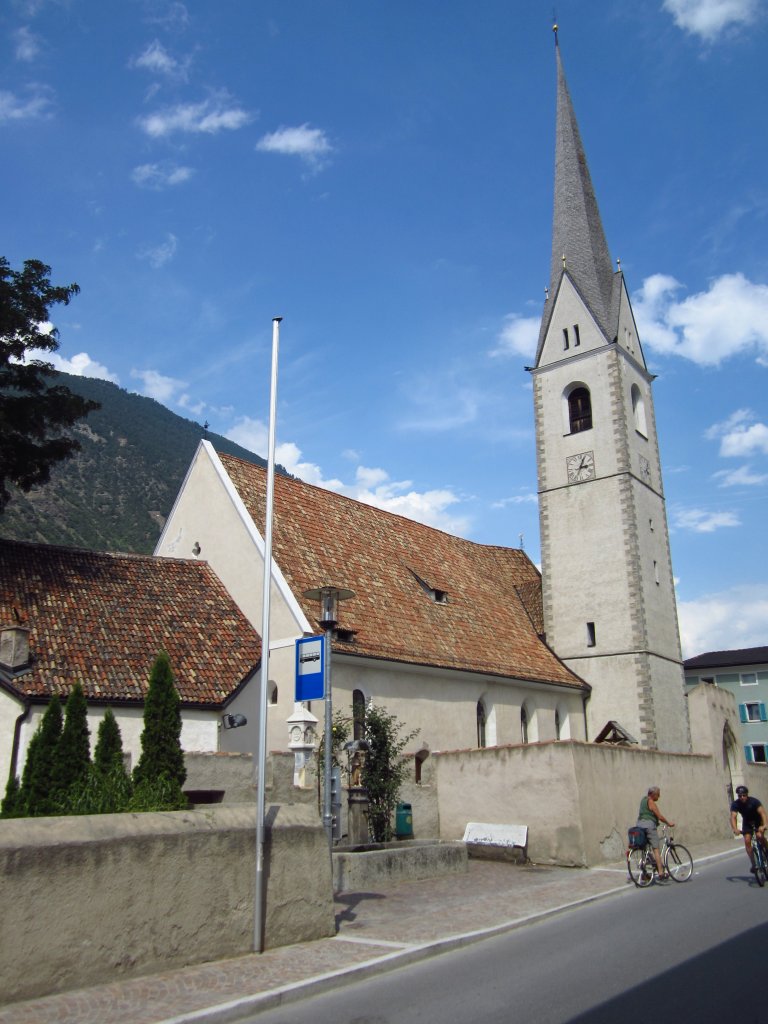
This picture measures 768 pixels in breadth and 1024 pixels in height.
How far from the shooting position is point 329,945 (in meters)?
10.2

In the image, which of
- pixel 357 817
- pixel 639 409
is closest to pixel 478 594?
pixel 639 409

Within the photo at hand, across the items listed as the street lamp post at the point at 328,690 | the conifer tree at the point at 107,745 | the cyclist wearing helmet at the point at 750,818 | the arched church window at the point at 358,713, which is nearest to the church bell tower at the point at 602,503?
the arched church window at the point at 358,713

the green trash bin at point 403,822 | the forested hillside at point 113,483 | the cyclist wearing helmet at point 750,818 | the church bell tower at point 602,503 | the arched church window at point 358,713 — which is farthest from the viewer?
the forested hillside at point 113,483

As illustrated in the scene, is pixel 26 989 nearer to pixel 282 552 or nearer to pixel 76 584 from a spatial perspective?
pixel 76 584

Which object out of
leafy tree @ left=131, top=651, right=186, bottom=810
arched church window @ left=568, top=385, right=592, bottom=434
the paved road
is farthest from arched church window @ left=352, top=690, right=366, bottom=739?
arched church window @ left=568, top=385, right=592, bottom=434

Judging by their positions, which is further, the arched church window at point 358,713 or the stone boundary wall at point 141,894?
the arched church window at point 358,713

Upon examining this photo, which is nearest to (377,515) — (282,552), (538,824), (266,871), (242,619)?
(282,552)

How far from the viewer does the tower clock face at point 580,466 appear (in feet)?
111

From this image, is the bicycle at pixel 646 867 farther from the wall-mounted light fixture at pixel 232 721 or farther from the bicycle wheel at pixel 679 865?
the wall-mounted light fixture at pixel 232 721

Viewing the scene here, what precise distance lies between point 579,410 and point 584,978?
28.9m

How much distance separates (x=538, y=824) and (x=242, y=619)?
8714 millimetres

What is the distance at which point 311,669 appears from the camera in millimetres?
11930

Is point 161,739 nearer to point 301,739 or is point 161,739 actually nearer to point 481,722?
point 301,739

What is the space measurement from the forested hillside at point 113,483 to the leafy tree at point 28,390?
47005 millimetres
